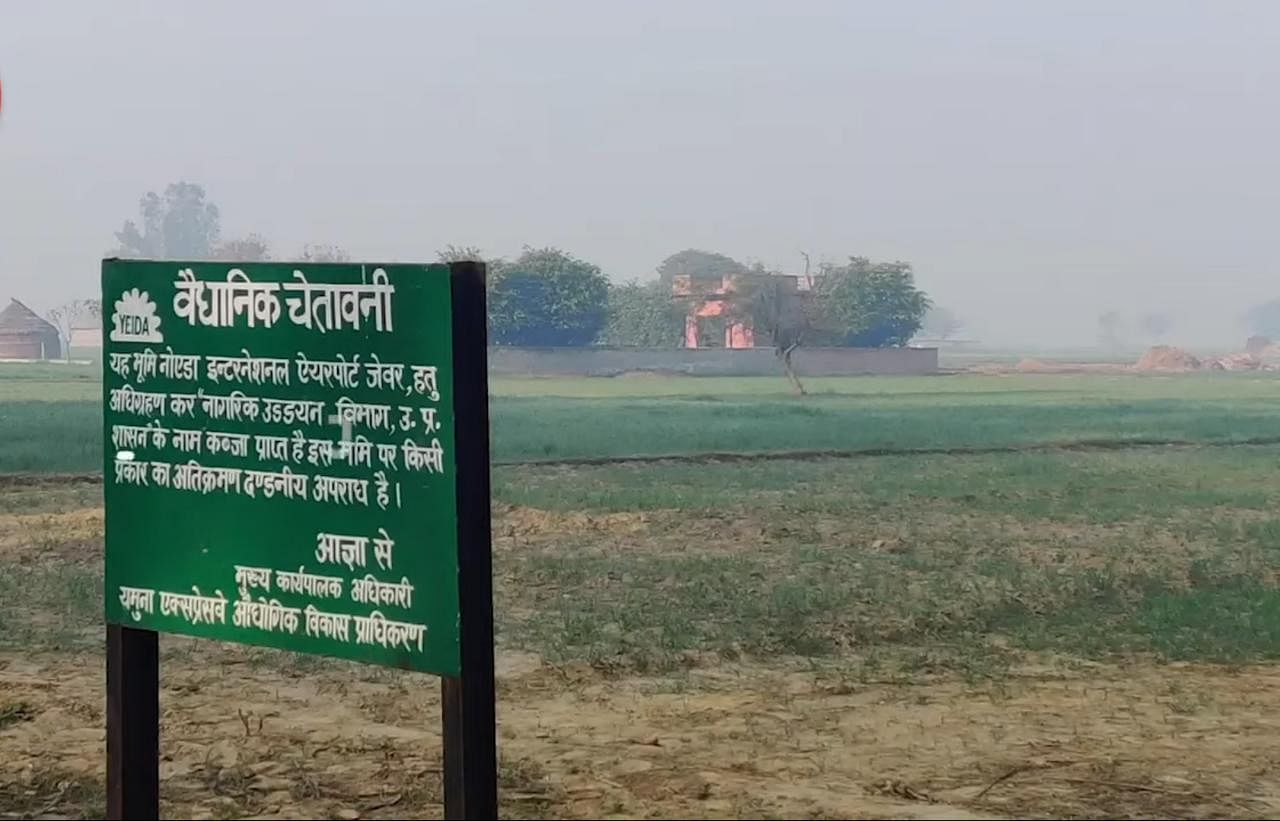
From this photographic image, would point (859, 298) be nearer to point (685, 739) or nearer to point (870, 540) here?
point (870, 540)

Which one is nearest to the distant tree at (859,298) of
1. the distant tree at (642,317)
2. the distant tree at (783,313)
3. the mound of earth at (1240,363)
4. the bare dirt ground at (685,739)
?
the distant tree at (783,313)

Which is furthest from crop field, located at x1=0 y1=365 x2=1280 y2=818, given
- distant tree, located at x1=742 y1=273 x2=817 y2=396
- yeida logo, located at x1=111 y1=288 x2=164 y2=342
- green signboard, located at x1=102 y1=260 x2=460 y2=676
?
distant tree, located at x1=742 y1=273 x2=817 y2=396

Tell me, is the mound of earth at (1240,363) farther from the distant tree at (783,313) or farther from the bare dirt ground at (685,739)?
the bare dirt ground at (685,739)

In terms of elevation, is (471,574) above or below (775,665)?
above

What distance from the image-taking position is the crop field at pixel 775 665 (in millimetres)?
5516

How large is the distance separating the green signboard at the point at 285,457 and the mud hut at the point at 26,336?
136ft

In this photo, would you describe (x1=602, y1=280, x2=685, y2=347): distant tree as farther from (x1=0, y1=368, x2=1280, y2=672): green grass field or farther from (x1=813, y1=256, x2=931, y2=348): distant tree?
(x1=0, y1=368, x2=1280, y2=672): green grass field

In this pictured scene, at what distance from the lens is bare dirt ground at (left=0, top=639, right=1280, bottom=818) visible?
527cm

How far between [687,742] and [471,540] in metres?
2.79

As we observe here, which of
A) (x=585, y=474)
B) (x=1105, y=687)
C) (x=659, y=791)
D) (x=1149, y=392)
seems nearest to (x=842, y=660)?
(x=1105, y=687)

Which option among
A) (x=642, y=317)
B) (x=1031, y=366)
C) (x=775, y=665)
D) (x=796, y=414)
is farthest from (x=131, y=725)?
(x=1031, y=366)

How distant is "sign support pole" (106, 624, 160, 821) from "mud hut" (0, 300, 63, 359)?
41309 millimetres

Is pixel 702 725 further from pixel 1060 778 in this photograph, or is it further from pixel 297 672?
pixel 297 672

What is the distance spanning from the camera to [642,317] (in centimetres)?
4275
